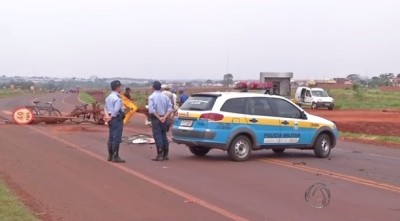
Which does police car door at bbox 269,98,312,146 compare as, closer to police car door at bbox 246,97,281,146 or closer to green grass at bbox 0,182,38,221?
police car door at bbox 246,97,281,146

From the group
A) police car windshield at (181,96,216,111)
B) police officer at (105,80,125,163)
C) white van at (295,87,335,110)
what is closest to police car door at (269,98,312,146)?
police car windshield at (181,96,216,111)

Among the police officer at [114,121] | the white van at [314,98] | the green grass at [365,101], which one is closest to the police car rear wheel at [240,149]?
the police officer at [114,121]

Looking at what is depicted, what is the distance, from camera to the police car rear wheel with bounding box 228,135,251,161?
13.8 metres

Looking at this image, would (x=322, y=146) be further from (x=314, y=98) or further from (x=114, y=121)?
(x=314, y=98)

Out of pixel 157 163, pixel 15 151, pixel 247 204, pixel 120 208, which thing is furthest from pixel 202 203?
pixel 15 151

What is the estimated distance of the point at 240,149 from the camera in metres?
13.9

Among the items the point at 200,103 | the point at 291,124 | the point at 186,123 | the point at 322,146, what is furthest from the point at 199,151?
the point at 322,146

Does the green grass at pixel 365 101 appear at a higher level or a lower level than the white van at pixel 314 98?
lower

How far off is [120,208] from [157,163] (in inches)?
199

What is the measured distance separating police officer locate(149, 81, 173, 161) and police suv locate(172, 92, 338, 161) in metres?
0.56

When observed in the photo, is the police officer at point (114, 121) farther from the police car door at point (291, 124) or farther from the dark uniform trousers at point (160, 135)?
the police car door at point (291, 124)

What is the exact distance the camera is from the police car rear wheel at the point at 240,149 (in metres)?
13.8

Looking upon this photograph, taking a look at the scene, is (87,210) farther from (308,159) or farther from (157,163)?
(308,159)

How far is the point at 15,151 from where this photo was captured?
15.1 meters
